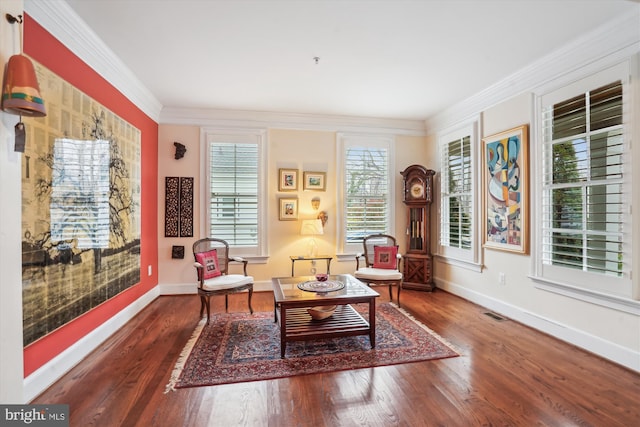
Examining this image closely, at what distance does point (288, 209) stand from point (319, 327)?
7.44 ft

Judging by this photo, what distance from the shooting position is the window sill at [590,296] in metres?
2.41

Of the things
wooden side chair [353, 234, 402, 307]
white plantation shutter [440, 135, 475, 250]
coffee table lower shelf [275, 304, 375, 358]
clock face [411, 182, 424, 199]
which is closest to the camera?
coffee table lower shelf [275, 304, 375, 358]

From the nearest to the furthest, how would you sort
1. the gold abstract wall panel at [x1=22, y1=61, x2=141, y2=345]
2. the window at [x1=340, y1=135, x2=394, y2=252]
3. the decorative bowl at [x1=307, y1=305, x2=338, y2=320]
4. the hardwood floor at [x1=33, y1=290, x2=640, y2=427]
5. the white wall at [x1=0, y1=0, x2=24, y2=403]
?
the white wall at [x1=0, y1=0, x2=24, y2=403] < the hardwood floor at [x1=33, y1=290, x2=640, y2=427] < the gold abstract wall panel at [x1=22, y1=61, x2=141, y2=345] < the decorative bowl at [x1=307, y1=305, x2=338, y2=320] < the window at [x1=340, y1=135, x2=394, y2=252]

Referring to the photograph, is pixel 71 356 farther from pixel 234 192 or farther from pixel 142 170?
pixel 234 192

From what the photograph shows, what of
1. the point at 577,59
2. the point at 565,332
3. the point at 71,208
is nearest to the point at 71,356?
the point at 71,208

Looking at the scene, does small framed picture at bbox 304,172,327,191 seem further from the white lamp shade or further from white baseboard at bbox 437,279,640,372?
white baseboard at bbox 437,279,640,372

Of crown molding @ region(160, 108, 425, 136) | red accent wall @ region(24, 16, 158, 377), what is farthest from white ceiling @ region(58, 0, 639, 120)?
crown molding @ region(160, 108, 425, 136)

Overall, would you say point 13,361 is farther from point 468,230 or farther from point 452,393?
point 468,230

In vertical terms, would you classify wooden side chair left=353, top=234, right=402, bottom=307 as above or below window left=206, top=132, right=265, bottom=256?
below

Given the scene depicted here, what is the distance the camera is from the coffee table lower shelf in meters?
2.64

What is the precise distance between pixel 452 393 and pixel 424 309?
5.96ft

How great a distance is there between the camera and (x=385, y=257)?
4.30m

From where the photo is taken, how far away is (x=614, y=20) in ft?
7.97

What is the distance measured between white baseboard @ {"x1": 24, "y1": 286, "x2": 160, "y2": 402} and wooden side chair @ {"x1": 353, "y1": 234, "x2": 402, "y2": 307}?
2740 millimetres
